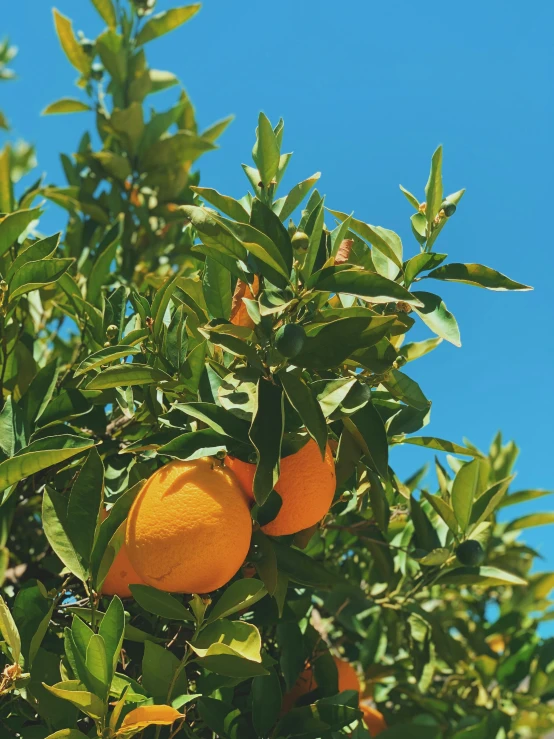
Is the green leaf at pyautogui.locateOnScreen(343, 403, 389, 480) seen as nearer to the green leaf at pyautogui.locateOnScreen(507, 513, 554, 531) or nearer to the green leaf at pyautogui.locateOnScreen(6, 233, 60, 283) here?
the green leaf at pyautogui.locateOnScreen(6, 233, 60, 283)

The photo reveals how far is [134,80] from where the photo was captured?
2.67m

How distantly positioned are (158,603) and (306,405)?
377mm

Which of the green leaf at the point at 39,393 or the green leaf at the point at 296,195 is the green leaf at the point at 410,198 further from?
the green leaf at the point at 39,393

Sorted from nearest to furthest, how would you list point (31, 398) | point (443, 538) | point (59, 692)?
point (59, 692)
point (31, 398)
point (443, 538)

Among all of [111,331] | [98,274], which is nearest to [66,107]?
[98,274]

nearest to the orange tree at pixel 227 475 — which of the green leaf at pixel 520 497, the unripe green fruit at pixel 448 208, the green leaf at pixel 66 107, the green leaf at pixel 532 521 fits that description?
the unripe green fruit at pixel 448 208

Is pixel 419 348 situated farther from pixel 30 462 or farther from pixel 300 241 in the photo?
pixel 30 462

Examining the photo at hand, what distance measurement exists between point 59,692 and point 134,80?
225 centimetres

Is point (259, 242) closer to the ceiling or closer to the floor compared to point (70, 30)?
closer to the floor

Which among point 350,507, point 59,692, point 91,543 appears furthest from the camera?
point 350,507

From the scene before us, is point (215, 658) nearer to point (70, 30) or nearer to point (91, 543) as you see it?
point (91, 543)

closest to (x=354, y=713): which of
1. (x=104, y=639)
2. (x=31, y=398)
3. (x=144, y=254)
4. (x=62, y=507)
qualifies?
(x=104, y=639)

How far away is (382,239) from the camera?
1.27 m

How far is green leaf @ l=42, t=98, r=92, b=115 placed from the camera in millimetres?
2662
